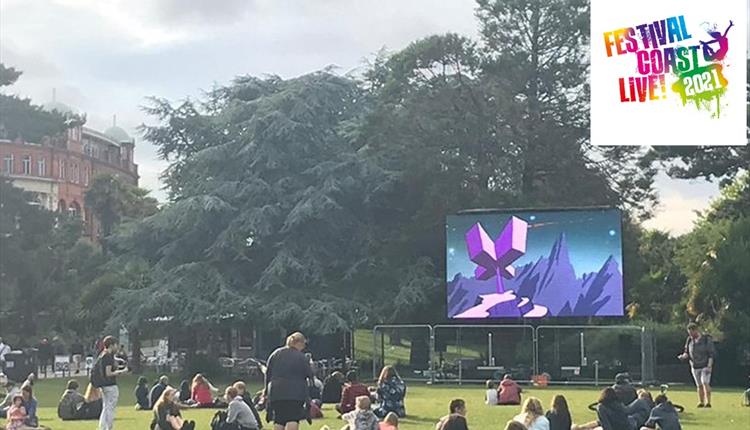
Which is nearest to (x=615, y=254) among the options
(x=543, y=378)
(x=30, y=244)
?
(x=543, y=378)

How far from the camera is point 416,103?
43.1 m

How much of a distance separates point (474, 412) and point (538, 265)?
1127 centimetres

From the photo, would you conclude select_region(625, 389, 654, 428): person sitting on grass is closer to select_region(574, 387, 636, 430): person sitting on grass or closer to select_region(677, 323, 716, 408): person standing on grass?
select_region(574, 387, 636, 430): person sitting on grass

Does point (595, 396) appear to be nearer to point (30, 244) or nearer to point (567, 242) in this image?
point (567, 242)

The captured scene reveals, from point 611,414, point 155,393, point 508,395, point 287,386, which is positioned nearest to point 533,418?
point 611,414

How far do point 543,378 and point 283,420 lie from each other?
57.8 ft

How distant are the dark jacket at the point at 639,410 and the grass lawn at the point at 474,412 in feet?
8.47

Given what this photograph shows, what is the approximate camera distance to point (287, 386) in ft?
47.2

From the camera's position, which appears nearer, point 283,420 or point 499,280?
point 283,420

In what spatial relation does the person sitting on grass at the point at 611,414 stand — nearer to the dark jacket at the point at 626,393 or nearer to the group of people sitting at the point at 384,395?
the dark jacket at the point at 626,393

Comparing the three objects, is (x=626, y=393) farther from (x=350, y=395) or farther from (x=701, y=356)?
(x=701, y=356)

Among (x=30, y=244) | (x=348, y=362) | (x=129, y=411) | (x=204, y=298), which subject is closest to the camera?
(x=129, y=411)

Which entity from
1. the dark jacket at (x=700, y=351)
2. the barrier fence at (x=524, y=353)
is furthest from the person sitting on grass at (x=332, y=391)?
the barrier fence at (x=524, y=353)

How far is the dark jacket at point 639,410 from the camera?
15992 millimetres
